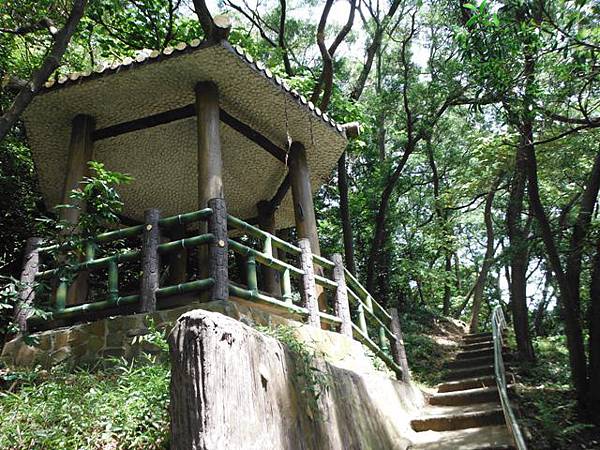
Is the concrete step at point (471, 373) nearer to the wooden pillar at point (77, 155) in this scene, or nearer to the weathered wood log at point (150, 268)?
the weathered wood log at point (150, 268)

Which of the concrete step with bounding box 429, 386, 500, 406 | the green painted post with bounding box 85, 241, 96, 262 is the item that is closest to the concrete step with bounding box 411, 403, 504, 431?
the concrete step with bounding box 429, 386, 500, 406

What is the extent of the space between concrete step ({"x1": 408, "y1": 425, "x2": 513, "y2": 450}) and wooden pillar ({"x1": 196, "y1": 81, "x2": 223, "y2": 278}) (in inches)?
141

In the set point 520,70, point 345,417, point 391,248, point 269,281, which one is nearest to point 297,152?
point 269,281

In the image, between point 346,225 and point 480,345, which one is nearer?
point 480,345

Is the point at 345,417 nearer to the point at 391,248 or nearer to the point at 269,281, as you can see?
the point at 269,281

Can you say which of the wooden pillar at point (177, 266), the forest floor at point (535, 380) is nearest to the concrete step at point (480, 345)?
the forest floor at point (535, 380)

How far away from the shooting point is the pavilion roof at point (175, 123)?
592cm

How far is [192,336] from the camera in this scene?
1979 mm

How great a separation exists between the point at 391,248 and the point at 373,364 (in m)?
9.06

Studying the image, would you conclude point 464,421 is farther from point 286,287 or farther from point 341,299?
point 286,287

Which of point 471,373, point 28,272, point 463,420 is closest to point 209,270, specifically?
point 28,272

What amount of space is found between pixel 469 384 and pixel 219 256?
5.01m

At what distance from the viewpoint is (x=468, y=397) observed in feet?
22.5

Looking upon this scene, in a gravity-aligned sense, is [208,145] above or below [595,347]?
above
